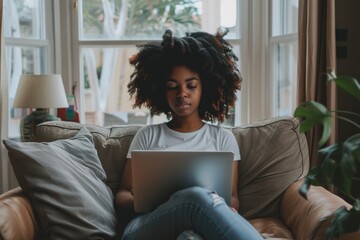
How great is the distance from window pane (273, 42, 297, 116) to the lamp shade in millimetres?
1332

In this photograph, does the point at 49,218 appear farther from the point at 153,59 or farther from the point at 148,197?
the point at 153,59

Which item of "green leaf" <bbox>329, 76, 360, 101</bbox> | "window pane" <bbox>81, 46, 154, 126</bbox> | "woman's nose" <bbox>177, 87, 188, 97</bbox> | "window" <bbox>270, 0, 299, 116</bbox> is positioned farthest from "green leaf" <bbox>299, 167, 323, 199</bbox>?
"window pane" <bbox>81, 46, 154, 126</bbox>

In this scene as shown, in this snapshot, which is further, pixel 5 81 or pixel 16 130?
pixel 16 130

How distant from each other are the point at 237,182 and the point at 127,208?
495mm

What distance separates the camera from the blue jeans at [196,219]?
1449mm

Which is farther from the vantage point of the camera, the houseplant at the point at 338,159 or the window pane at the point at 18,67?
the window pane at the point at 18,67

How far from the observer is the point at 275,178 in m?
2.00

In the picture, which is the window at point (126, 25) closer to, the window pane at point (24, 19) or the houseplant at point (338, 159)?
the window pane at point (24, 19)

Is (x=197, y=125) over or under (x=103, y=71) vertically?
under

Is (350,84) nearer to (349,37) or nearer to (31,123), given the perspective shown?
(349,37)

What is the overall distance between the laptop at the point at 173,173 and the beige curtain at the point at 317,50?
76 centimetres

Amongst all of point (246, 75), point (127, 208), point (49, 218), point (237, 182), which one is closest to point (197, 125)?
point (237, 182)

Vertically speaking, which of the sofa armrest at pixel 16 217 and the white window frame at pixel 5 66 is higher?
the white window frame at pixel 5 66

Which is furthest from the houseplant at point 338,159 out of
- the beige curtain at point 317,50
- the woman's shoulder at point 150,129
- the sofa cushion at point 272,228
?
the beige curtain at point 317,50
